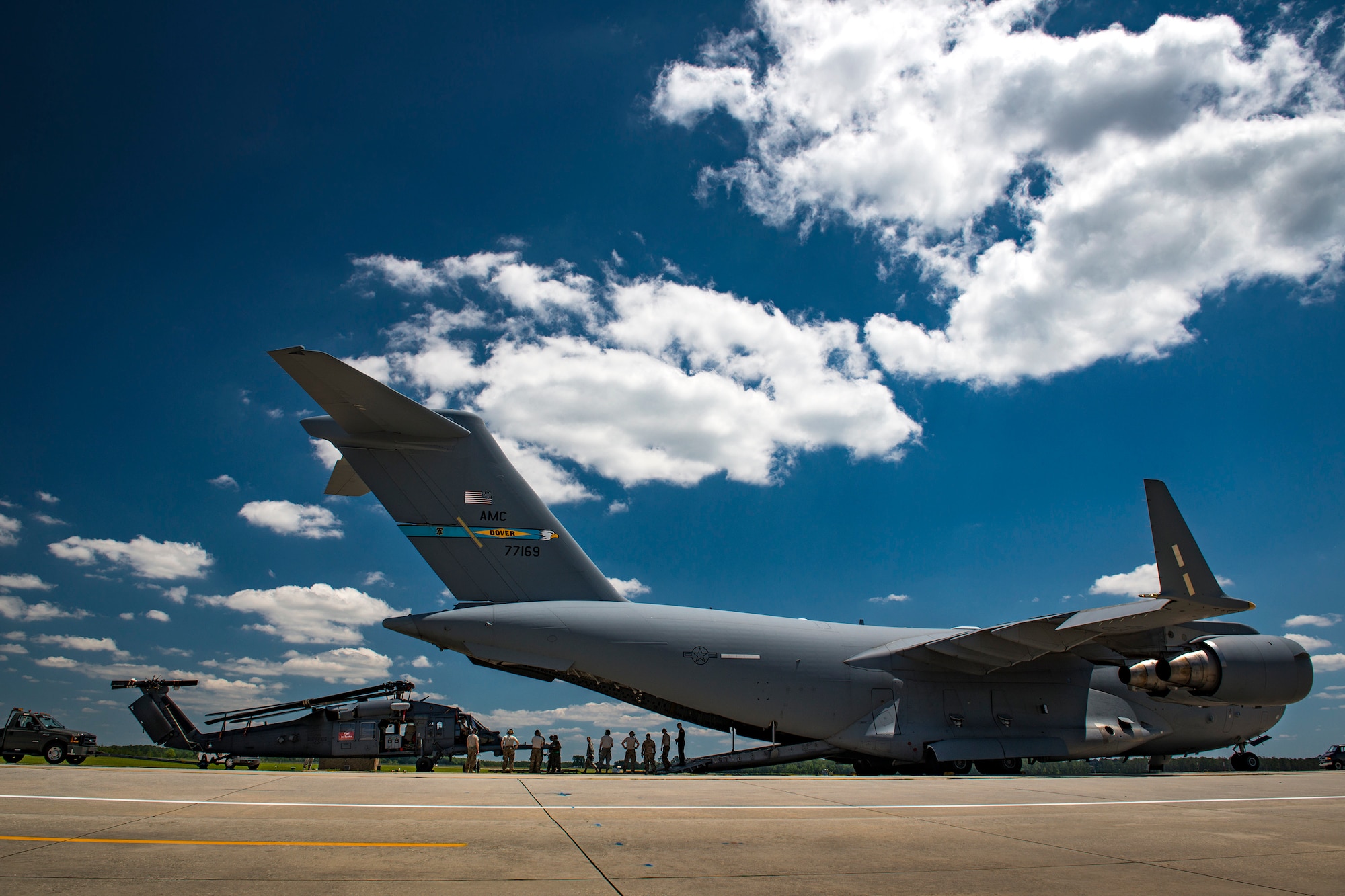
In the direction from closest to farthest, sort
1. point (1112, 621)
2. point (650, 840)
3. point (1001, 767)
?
1. point (650, 840)
2. point (1112, 621)
3. point (1001, 767)

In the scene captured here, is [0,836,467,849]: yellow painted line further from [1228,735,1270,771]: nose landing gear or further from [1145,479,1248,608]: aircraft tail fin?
[1228,735,1270,771]: nose landing gear

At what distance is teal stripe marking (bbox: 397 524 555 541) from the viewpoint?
1248cm

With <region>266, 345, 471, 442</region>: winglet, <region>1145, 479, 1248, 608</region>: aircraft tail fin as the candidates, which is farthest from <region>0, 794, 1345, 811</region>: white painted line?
<region>266, 345, 471, 442</region>: winglet

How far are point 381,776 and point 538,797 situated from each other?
13.1ft

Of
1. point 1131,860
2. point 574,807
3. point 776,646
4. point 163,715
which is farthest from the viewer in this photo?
point 163,715

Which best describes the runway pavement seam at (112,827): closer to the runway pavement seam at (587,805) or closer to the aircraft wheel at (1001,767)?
the runway pavement seam at (587,805)

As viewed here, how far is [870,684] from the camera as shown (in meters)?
14.0

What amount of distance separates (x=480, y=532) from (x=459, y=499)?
0.66 metres

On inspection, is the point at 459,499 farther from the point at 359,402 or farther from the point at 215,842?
the point at 215,842

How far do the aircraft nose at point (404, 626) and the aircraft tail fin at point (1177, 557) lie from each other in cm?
1106

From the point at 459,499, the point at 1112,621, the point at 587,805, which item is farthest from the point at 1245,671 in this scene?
the point at 459,499

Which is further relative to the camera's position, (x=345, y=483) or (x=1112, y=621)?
(x=345, y=483)

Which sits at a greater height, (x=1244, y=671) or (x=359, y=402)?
(x=359, y=402)

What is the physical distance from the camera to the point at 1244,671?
1191 centimetres
